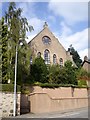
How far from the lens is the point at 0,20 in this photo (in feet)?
89.5

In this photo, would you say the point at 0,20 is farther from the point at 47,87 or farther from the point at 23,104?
the point at 47,87

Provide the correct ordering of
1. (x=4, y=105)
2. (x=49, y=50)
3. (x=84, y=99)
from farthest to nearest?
(x=49, y=50)
(x=84, y=99)
(x=4, y=105)

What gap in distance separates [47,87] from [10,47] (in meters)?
10.8

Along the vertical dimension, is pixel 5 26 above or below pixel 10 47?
above

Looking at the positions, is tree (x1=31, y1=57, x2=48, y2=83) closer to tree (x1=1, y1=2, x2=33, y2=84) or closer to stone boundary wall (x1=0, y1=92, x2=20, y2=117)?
tree (x1=1, y1=2, x2=33, y2=84)

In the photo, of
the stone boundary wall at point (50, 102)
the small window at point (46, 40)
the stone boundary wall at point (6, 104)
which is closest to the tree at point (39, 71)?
the stone boundary wall at point (50, 102)

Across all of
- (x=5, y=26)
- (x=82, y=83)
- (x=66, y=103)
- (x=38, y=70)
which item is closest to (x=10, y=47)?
(x=5, y=26)

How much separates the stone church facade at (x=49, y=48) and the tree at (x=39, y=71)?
725cm

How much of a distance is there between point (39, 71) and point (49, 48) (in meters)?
11.3

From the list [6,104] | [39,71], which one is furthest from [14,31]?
[39,71]

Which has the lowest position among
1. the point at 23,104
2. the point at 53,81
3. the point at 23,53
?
the point at 23,104

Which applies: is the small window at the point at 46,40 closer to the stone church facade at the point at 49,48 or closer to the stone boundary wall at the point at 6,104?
the stone church facade at the point at 49,48

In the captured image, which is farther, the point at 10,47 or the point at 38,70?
the point at 38,70

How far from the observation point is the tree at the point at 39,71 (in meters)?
36.5
